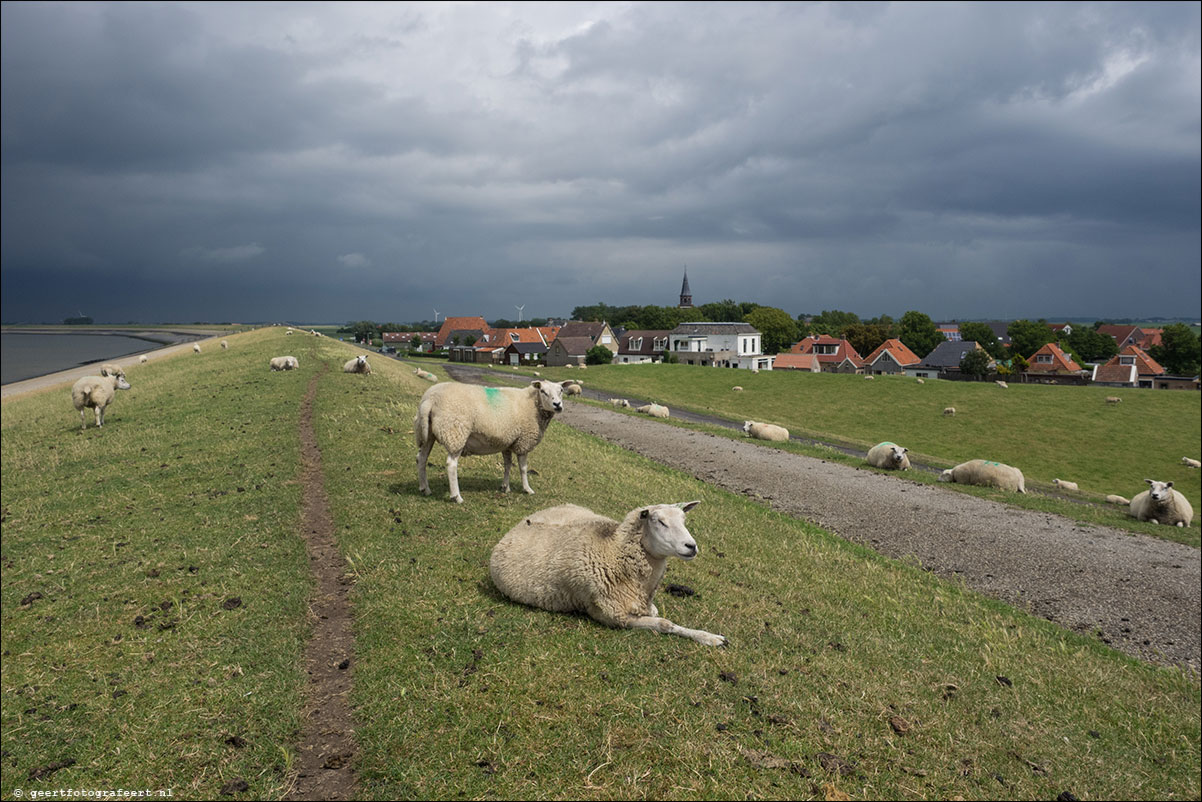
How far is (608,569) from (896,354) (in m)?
133

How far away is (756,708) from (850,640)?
3508 millimetres

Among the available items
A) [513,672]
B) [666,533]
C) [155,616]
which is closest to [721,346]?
[666,533]

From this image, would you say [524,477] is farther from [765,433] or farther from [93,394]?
[765,433]

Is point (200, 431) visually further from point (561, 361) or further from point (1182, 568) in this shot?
point (561, 361)

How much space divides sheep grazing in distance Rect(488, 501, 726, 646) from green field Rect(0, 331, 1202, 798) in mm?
320

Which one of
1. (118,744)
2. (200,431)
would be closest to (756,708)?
(118,744)

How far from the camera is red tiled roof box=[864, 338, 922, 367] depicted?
126m

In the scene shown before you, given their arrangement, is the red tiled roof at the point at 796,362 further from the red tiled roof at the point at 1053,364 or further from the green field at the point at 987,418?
the green field at the point at 987,418

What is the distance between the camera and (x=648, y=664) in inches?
306

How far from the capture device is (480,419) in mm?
13500

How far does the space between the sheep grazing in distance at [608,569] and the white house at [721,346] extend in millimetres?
111516

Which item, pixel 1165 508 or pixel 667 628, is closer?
pixel 667 628

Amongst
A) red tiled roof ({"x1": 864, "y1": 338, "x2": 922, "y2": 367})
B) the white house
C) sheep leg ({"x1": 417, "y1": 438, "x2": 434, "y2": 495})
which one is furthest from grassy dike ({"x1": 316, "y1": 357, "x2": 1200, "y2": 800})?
red tiled roof ({"x1": 864, "y1": 338, "x2": 922, "y2": 367})

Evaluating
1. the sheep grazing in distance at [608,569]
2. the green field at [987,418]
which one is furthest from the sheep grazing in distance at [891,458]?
the sheep grazing in distance at [608,569]
